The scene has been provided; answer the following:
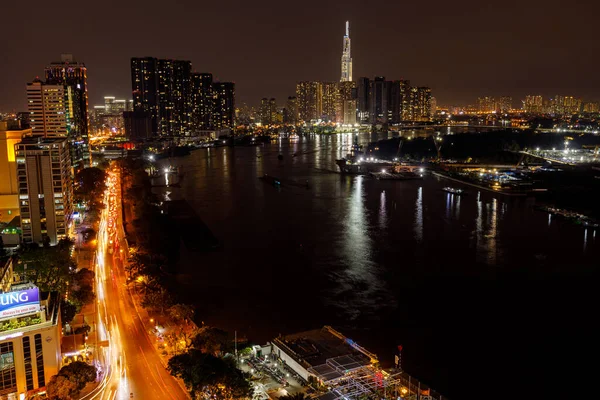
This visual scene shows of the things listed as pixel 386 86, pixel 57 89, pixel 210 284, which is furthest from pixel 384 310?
pixel 386 86

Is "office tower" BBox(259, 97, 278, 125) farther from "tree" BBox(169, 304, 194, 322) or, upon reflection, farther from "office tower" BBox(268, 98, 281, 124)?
"tree" BBox(169, 304, 194, 322)

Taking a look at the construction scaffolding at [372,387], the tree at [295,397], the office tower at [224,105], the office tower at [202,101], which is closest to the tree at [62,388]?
the tree at [295,397]

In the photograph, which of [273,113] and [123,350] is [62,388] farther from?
[273,113]

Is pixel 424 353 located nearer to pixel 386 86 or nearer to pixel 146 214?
pixel 146 214

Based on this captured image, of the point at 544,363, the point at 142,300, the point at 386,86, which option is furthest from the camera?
the point at 386,86

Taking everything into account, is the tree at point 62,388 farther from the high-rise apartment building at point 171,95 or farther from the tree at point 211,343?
the high-rise apartment building at point 171,95

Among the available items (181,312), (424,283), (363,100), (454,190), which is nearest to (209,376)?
(181,312)
